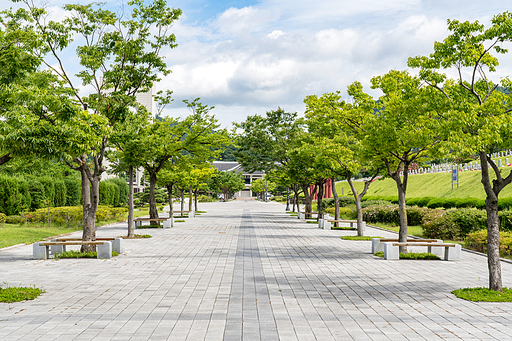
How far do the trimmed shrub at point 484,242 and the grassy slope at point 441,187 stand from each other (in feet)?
43.5

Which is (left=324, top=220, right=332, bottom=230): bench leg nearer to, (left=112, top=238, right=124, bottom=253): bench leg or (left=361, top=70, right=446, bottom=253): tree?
(left=361, top=70, right=446, bottom=253): tree

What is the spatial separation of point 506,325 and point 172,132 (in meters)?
17.5

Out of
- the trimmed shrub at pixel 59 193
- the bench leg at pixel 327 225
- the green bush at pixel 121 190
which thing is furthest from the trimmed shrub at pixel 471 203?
the green bush at pixel 121 190

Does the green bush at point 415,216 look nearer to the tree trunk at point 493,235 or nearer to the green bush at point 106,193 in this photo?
the tree trunk at point 493,235

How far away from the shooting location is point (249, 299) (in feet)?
24.8

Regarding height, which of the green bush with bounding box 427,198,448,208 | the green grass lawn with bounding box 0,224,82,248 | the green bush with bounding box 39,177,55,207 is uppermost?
the green bush with bounding box 39,177,55,207

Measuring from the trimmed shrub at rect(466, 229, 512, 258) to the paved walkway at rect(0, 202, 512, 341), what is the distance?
829 millimetres

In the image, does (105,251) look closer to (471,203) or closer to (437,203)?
(471,203)

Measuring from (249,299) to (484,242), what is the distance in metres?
10.4

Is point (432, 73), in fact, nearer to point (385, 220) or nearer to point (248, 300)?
point (248, 300)

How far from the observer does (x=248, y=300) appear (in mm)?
7488

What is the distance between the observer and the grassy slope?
32.3 meters

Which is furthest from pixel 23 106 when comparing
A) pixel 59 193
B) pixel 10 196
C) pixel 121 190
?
pixel 121 190

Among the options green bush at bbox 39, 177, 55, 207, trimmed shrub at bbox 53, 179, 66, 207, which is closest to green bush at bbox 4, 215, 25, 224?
green bush at bbox 39, 177, 55, 207
